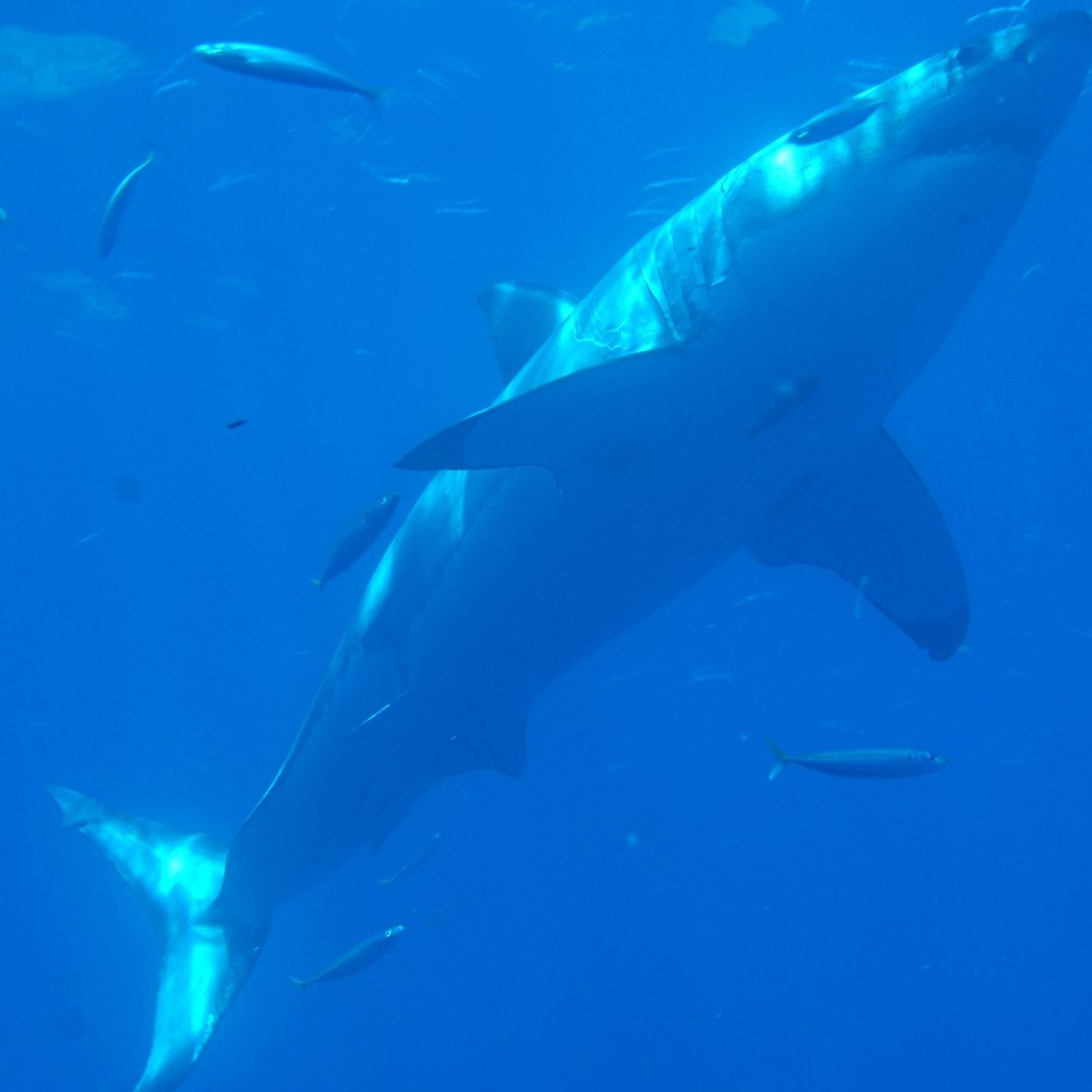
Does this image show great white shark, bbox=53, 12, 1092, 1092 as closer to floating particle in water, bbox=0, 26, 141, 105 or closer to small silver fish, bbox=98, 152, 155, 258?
small silver fish, bbox=98, 152, 155, 258

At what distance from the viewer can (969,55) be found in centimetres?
319

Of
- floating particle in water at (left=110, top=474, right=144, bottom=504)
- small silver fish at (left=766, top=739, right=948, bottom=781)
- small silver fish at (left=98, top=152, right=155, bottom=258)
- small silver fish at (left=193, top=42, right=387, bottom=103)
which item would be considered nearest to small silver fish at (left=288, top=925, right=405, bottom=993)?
small silver fish at (left=766, top=739, right=948, bottom=781)

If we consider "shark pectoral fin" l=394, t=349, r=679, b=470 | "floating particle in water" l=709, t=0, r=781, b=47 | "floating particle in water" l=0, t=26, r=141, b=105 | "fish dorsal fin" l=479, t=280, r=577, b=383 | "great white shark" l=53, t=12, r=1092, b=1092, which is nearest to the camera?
"great white shark" l=53, t=12, r=1092, b=1092

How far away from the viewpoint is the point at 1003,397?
1539 centimetres

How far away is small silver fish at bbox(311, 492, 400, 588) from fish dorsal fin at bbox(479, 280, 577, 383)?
119cm

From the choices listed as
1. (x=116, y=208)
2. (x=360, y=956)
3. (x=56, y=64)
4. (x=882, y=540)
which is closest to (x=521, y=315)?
(x=882, y=540)

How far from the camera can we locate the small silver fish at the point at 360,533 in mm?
Answer: 5816

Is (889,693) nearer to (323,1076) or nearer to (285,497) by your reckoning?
(285,497)

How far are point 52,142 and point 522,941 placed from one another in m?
20.0

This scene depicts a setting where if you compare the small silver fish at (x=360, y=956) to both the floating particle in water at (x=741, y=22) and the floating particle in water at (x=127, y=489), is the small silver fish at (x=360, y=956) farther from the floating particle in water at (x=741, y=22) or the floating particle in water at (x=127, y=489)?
the floating particle in water at (x=127, y=489)

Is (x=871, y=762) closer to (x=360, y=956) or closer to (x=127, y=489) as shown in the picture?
(x=360, y=956)

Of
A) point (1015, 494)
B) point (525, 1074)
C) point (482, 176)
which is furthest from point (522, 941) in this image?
point (482, 176)

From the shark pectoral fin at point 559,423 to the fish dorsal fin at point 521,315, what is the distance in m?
1.44

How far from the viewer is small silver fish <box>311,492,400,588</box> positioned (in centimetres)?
582
